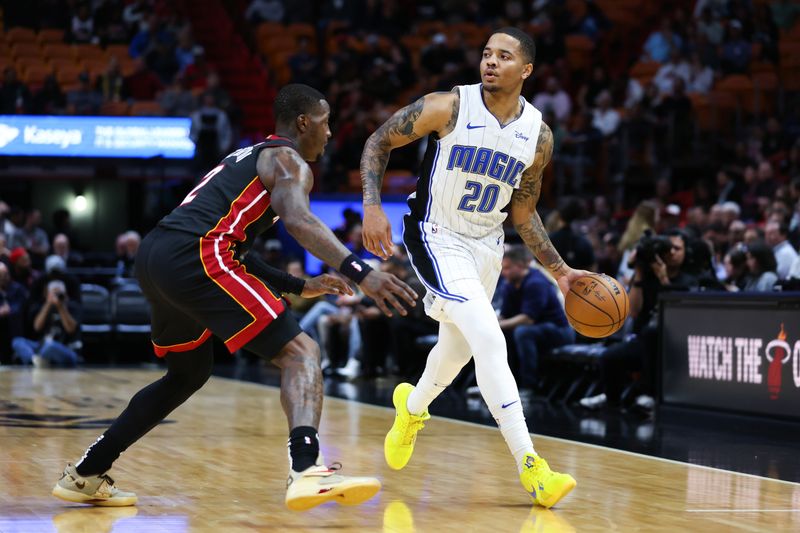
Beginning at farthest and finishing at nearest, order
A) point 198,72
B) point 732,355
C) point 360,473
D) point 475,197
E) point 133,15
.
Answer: point 133,15, point 198,72, point 732,355, point 360,473, point 475,197

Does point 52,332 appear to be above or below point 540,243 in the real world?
below

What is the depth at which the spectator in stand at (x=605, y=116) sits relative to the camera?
1767 centimetres

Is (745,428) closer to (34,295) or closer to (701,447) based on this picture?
(701,447)

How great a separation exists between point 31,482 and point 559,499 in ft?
7.80

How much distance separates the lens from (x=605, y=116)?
58.3 feet

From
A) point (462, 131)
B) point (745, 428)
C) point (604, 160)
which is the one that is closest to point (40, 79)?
point (604, 160)

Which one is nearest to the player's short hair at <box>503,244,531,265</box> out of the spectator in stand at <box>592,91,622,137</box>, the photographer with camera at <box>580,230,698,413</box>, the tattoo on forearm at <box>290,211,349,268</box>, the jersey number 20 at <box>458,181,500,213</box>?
the photographer with camera at <box>580,230,698,413</box>

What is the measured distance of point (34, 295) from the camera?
14.9m

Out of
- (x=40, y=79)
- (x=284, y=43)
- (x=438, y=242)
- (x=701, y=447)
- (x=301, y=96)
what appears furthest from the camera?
(x=284, y=43)

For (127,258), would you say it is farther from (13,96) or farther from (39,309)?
(13,96)

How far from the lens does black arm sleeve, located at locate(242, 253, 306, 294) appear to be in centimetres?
520

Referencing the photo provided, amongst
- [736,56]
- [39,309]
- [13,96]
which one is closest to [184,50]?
[13,96]

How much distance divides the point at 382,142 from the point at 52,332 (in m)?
10.1

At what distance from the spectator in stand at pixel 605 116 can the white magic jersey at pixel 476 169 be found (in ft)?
39.8
